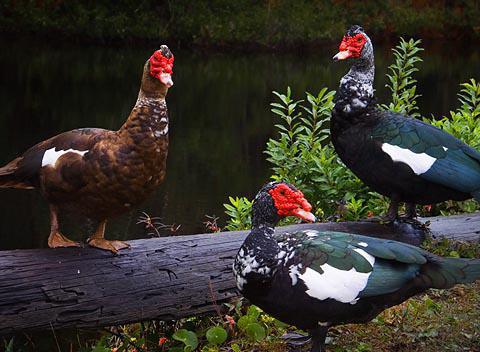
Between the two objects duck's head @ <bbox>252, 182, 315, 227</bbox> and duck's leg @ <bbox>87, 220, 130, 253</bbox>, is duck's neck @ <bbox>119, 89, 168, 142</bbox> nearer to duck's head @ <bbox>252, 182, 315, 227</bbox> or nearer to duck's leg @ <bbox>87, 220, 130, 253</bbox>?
duck's leg @ <bbox>87, 220, 130, 253</bbox>

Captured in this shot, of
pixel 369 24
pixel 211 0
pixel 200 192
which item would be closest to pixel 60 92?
pixel 200 192

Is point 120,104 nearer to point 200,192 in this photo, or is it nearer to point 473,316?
point 200,192

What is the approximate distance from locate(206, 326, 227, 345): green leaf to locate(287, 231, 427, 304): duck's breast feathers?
2.51 ft

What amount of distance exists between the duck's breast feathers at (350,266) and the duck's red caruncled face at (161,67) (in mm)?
907

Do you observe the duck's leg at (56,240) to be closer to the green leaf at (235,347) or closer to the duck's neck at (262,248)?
the green leaf at (235,347)

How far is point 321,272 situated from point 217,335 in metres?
0.88

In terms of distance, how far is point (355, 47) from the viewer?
4.12 metres

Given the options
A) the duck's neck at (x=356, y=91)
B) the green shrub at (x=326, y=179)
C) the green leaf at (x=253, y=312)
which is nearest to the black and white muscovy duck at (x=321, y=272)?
the green leaf at (x=253, y=312)

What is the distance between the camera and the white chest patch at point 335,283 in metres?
2.93

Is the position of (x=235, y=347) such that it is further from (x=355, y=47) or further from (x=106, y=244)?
(x=355, y=47)

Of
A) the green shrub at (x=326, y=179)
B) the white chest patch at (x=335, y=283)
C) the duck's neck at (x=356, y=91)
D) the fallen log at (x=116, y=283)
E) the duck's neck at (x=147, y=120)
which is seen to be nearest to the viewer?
the white chest patch at (x=335, y=283)

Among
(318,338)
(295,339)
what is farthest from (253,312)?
(318,338)

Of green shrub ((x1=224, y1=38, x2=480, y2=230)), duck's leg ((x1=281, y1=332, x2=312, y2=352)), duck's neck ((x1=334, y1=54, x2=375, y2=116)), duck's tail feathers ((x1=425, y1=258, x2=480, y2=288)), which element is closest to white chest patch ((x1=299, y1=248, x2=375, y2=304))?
duck's tail feathers ((x1=425, y1=258, x2=480, y2=288))

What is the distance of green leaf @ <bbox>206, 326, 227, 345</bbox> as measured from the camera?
363cm
